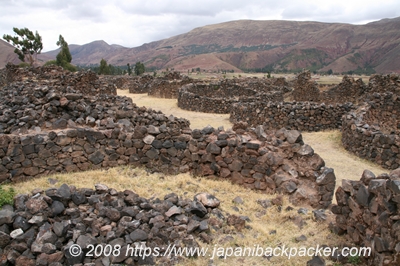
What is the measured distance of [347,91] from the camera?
28312 mm

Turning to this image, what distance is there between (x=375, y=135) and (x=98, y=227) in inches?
445

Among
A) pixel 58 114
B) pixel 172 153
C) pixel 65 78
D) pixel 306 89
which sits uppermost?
pixel 65 78

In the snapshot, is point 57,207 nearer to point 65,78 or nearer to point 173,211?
point 173,211

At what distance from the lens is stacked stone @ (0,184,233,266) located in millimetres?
4848

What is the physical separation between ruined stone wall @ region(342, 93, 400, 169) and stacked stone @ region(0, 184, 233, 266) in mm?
8584

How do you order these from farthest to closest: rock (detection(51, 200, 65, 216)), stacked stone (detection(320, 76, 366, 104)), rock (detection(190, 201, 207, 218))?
stacked stone (detection(320, 76, 366, 104)), rock (detection(190, 201, 207, 218)), rock (detection(51, 200, 65, 216))

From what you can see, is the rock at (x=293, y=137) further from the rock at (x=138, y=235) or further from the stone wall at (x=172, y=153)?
the rock at (x=138, y=235)

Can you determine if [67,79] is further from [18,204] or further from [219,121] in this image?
[18,204]

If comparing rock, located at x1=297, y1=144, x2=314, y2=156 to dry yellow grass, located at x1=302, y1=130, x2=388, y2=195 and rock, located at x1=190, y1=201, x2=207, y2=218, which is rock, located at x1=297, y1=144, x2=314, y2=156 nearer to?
dry yellow grass, located at x1=302, y1=130, x2=388, y2=195

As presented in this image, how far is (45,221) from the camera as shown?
17.1 feet

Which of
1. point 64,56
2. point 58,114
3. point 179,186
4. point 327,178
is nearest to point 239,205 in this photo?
point 179,186

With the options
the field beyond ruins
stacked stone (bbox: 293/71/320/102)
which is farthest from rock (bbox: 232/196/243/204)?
stacked stone (bbox: 293/71/320/102)

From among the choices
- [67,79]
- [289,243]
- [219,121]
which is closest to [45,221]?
[289,243]

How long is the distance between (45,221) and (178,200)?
255 cm
